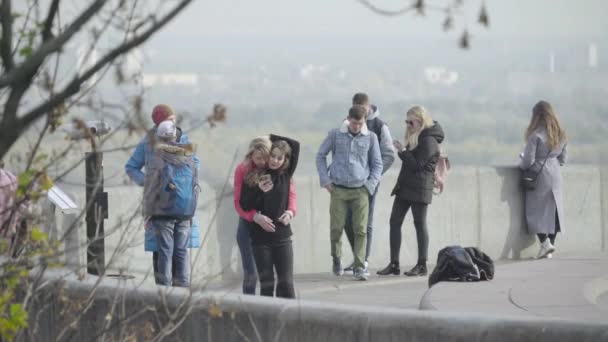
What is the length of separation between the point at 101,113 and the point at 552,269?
745 centimetres

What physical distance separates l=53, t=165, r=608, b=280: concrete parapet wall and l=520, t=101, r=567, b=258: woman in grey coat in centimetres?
30

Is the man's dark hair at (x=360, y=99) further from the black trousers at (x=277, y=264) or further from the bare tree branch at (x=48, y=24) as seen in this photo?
the bare tree branch at (x=48, y=24)

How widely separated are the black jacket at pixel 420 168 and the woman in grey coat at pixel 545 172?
4.21 ft

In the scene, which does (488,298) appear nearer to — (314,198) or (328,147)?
(328,147)

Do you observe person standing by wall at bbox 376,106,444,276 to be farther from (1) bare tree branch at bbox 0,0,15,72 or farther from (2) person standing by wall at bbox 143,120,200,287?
(1) bare tree branch at bbox 0,0,15,72

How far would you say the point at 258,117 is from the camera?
117812 millimetres

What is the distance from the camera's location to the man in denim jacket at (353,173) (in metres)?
11.9

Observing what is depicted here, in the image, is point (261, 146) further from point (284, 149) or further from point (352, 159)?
point (352, 159)

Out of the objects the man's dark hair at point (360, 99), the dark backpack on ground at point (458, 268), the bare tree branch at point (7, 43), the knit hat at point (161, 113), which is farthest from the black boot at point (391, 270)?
the bare tree branch at point (7, 43)

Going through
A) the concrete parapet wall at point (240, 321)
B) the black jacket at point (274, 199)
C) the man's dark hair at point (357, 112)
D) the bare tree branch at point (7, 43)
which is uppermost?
the man's dark hair at point (357, 112)

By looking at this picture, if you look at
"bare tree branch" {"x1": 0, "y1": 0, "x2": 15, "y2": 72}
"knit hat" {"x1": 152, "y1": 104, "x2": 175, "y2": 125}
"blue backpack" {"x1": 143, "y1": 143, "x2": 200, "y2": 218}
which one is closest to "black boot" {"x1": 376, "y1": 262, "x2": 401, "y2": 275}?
"blue backpack" {"x1": 143, "y1": 143, "x2": 200, "y2": 218}

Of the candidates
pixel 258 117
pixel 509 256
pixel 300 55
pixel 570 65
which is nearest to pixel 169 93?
pixel 258 117

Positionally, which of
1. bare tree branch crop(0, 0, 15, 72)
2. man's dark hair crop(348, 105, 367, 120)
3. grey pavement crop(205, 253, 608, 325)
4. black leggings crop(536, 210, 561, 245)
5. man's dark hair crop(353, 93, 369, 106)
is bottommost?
grey pavement crop(205, 253, 608, 325)

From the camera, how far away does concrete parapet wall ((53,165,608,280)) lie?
1235 cm
